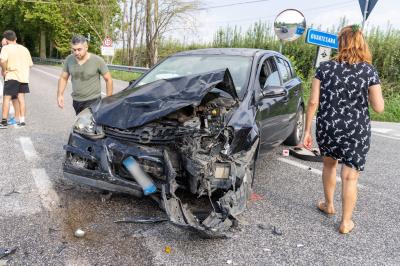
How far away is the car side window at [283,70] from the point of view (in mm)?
5864

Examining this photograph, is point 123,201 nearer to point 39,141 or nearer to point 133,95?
point 133,95

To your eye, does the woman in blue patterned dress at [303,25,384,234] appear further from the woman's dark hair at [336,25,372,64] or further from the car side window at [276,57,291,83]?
the car side window at [276,57,291,83]

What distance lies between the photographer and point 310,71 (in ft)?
53.8

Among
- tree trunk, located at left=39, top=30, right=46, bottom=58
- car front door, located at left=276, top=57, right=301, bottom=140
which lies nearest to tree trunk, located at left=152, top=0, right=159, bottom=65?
car front door, located at left=276, top=57, right=301, bottom=140

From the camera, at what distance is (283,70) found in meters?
6.04

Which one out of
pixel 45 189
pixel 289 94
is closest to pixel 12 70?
pixel 45 189

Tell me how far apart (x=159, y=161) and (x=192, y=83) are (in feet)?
3.08

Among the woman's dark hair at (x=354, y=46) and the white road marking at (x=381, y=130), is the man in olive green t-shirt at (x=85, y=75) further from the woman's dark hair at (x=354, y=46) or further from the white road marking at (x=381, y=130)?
the white road marking at (x=381, y=130)

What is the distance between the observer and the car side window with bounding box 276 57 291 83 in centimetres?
586

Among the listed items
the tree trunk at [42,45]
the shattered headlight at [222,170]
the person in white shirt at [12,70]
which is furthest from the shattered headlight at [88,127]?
the tree trunk at [42,45]

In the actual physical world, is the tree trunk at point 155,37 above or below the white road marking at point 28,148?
above

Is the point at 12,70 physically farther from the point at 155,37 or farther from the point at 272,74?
the point at 155,37

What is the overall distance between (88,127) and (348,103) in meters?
2.43

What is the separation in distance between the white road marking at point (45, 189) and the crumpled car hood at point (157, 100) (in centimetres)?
95
